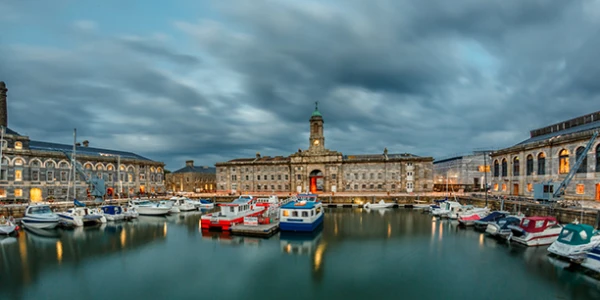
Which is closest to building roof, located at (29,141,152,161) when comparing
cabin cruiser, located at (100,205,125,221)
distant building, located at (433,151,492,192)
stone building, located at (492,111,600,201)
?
cabin cruiser, located at (100,205,125,221)

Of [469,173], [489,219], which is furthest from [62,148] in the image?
[469,173]

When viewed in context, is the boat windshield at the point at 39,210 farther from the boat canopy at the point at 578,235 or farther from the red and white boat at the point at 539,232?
the boat canopy at the point at 578,235

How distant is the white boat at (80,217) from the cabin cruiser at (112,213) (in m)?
1.32

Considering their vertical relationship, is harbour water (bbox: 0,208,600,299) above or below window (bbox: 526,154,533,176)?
below

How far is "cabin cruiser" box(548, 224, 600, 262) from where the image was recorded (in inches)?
694

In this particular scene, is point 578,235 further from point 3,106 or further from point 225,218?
point 3,106

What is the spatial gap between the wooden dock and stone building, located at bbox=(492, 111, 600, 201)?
32.5m

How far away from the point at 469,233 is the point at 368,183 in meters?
33.7

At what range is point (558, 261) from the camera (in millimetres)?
18531

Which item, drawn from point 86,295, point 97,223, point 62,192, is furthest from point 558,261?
point 62,192

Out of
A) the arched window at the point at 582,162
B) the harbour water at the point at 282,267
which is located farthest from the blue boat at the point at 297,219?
the arched window at the point at 582,162

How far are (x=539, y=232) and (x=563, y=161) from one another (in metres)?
19.1

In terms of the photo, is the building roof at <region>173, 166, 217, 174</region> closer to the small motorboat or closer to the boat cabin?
the small motorboat

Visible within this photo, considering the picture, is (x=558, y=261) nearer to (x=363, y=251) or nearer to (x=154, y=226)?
(x=363, y=251)
